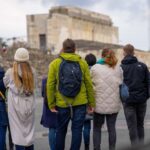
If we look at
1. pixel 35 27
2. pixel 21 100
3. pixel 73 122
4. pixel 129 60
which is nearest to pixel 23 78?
pixel 21 100

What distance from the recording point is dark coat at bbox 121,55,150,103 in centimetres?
803

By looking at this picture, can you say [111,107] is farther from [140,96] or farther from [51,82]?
[51,82]

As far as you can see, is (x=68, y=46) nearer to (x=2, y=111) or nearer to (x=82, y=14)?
(x=2, y=111)

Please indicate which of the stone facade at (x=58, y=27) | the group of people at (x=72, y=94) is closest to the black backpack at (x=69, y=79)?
the group of people at (x=72, y=94)

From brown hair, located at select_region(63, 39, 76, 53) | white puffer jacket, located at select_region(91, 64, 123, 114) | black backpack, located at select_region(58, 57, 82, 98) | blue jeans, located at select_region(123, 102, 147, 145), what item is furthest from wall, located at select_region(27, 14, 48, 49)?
black backpack, located at select_region(58, 57, 82, 98)

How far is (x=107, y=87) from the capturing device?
7.63 m

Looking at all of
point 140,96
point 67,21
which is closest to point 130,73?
point 140,96

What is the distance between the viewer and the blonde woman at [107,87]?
299 inches

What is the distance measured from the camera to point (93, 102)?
282 inches

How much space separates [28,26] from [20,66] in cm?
4877

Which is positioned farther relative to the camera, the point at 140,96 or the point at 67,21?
the point at 67,21

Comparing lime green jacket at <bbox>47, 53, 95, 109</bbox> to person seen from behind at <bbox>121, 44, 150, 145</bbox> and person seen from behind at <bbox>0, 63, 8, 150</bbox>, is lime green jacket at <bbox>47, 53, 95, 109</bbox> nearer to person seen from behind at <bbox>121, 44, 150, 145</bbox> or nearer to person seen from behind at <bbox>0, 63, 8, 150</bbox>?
person seen from behind at <bbox>121, 44, 150, 145</bbox>

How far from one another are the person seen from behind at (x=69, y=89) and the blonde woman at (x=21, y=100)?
0.45 metres

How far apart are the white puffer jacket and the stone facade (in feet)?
141
